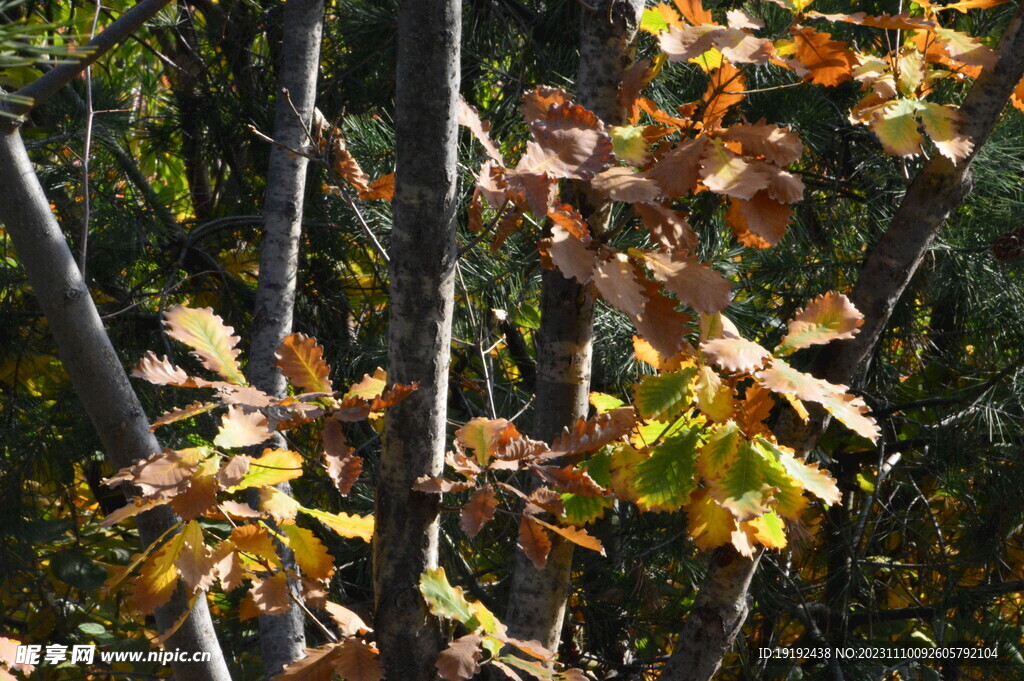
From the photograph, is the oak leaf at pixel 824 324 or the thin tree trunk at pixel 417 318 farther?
the oak leaf at pixel 824 324

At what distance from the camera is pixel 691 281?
0.84 m

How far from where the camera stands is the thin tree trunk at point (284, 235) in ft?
4.96

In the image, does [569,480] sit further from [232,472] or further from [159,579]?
[159,579]

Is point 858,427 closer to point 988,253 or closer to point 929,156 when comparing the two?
point 929,156

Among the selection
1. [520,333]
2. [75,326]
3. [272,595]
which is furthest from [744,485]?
[520,333]

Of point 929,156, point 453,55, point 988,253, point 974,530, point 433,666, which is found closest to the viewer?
point 453,55

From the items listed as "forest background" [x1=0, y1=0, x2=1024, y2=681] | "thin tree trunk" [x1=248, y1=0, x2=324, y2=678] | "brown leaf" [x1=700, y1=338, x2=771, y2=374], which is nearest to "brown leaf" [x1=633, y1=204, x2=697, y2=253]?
"forest background" [x1=0, y1=0, x2=1024, y2=681]

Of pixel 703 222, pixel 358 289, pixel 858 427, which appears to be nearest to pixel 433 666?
pixel 858 427

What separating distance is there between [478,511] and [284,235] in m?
0.87

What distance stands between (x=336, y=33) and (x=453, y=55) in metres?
1.61

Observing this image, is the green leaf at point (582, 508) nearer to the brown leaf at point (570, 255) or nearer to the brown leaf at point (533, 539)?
the brown leaf at point (533, 539)

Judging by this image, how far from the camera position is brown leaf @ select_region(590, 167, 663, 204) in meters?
0.80

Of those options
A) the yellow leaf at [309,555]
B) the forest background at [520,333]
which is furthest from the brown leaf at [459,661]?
the yellow leaf at [309,555]

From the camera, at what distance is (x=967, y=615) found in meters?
2.12
